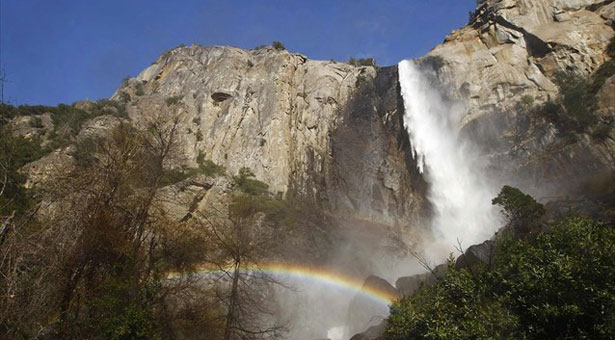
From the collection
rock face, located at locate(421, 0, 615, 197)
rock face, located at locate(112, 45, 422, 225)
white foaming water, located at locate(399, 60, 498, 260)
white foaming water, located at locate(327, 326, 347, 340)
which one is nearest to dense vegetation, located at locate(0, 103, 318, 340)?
white foaming water, located at locate(327, 326, 347, 340)

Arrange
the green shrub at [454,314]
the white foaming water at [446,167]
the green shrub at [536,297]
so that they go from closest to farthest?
the green shrub at [536,297] < the green shrub at [454,314] < the white foaming water at [446,167]

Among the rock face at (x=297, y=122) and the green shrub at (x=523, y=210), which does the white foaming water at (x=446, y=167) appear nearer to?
the rock face at (x=297, y=122)

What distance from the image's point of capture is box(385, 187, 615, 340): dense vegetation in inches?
361

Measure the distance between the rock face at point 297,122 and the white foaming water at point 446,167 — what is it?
156 cm

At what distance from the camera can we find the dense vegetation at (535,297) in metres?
9.16

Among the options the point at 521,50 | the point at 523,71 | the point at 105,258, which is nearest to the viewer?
the point at 105,258

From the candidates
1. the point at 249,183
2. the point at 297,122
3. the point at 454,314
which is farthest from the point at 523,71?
the point at 454,314

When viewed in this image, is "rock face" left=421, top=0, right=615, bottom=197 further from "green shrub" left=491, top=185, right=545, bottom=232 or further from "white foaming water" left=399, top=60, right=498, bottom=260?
"green shrub" left=491, top=185, right=545, bottom=232

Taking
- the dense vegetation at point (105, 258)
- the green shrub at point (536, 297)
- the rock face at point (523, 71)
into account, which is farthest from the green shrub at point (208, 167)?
the green shrub at point (536, 297)

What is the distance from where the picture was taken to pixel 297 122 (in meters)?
47.7

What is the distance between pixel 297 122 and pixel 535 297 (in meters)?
39.1

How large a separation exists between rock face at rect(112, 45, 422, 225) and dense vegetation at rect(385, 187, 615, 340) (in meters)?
26.9

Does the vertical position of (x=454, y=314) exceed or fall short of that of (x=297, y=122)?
it falls short

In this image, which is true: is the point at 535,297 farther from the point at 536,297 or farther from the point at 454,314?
the point at 454,314
